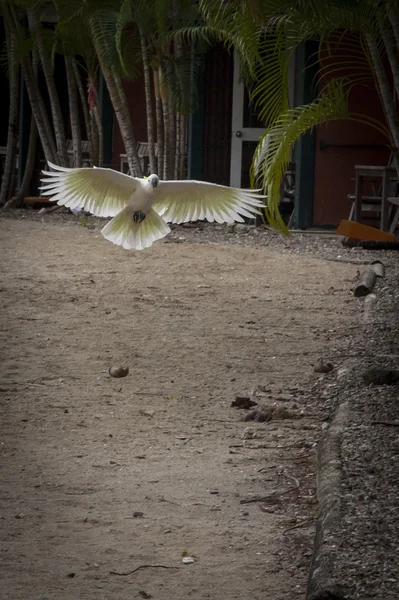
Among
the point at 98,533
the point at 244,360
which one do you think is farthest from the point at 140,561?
the point at 244,360

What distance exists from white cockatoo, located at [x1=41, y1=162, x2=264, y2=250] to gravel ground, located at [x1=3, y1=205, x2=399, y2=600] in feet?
4.24

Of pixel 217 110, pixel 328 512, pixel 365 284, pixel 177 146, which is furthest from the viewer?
pixel 217 110

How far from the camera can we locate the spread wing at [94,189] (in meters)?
7.73

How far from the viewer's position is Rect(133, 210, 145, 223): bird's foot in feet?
26.7

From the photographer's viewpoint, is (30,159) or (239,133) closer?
(239,133)

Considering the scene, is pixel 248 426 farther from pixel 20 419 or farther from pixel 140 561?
pixel 140 561

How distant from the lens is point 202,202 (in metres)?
8.16

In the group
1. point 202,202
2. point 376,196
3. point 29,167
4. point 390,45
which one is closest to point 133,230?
point 202,202

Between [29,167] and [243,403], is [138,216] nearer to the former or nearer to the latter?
[243,403]

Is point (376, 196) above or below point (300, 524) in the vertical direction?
above

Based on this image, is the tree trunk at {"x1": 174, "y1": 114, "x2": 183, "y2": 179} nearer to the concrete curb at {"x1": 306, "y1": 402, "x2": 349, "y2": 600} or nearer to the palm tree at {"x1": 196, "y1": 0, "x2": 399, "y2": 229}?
the palm tree at {"x1": 196, "y1": 0, "x2": 399, "y2": 229}

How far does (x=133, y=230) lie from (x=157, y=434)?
12.3 ft

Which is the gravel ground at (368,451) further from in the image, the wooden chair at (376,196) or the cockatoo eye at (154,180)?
the wooden chair at (376,196)

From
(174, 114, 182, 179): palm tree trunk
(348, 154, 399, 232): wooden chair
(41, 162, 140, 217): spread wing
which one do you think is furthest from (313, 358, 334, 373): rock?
(174, 114, 182, 179): palm tree trunk
